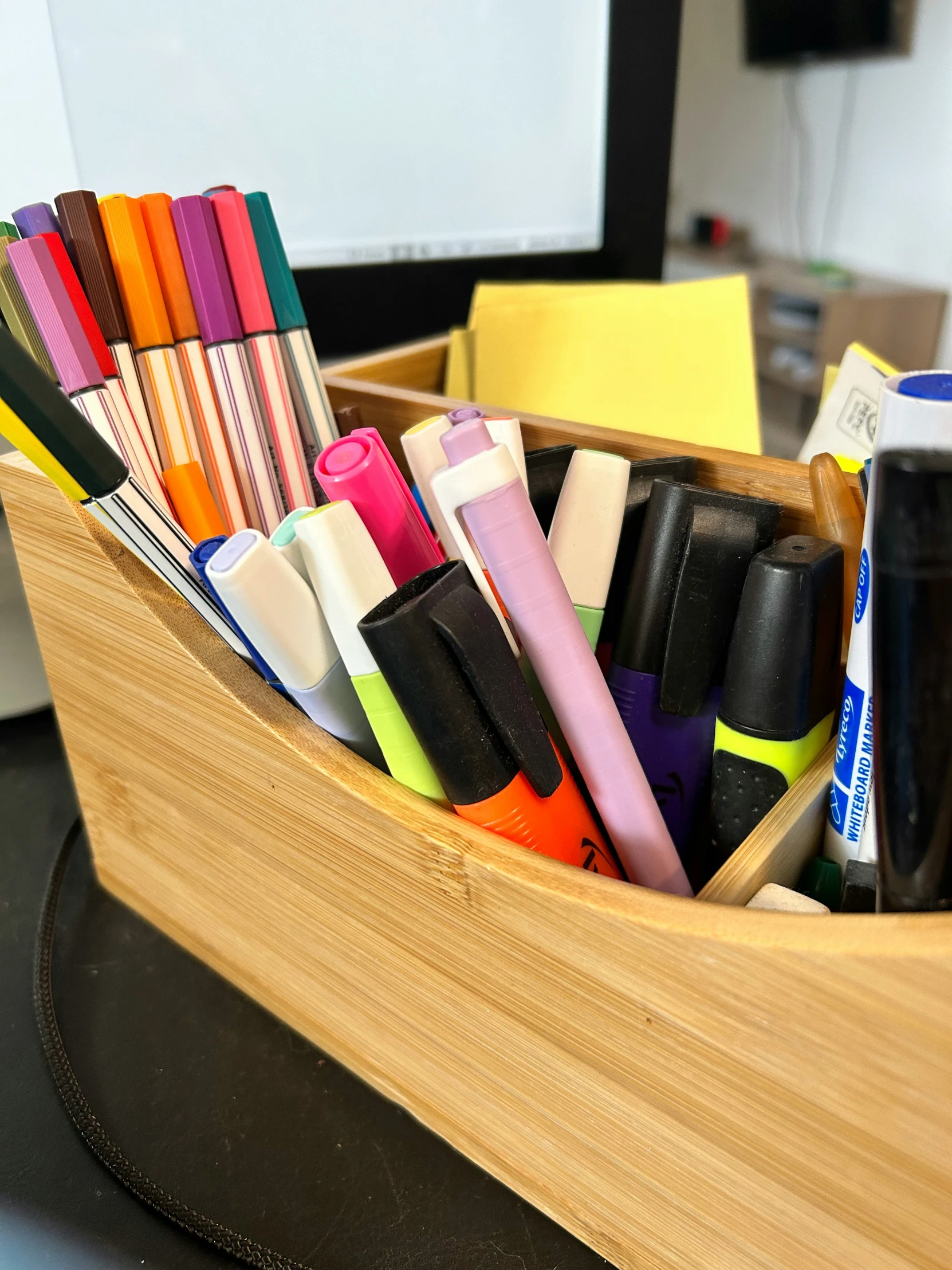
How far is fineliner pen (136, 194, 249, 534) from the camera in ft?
0.98

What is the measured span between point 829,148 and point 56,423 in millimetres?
2190

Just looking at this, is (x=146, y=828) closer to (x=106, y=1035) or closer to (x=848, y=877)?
(x=106, y=1035)

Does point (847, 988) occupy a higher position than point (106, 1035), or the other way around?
point (847, 988)

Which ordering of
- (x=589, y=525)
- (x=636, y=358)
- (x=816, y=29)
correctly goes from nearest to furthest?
(x=589, y=525)
(x=636, y=358)
(x=816, y=29)

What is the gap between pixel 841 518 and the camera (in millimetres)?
253

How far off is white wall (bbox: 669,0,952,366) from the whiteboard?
967 mm

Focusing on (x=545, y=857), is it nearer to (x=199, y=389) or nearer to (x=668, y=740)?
(x=668, y=740)

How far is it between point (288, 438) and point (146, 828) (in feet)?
0.51

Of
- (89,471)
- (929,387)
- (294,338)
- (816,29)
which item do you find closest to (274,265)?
(294,338)

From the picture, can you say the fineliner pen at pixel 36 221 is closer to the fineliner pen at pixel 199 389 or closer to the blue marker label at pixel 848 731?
the fineliner pen at pixel 199 389

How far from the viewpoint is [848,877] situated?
218 millimetres

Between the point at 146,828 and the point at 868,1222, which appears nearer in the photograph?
the point at 868,1222

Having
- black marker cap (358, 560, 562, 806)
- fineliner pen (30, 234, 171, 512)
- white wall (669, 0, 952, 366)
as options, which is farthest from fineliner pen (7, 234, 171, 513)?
white wall (669, 0, 952, 366)

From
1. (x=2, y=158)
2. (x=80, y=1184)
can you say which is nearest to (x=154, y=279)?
(x=2, y=158)
